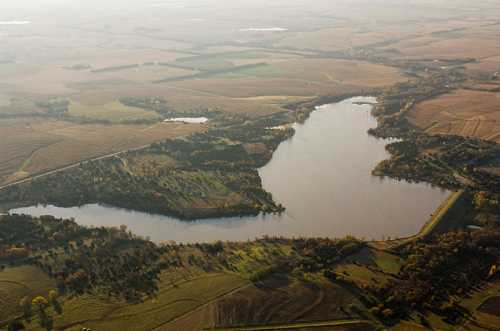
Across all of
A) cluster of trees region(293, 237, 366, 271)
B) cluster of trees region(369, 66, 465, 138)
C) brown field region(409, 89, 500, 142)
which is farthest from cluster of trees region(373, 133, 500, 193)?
cluster of trees region(293, 237, 366, 271)

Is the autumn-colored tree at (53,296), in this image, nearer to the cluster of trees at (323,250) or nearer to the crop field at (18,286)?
the crop field at (18,286)

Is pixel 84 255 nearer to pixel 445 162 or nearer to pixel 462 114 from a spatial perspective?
pixel 445 162

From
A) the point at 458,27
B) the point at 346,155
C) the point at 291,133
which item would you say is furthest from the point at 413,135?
the point at 458,27

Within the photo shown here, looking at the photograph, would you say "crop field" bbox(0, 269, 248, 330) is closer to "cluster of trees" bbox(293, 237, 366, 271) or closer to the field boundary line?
the field boundary line

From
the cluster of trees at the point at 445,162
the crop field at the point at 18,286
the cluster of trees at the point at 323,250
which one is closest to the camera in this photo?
the crop field at the point at 18,286

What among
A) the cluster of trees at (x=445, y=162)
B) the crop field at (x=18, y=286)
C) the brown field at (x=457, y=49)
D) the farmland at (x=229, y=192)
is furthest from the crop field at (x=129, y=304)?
the brown field at (x=457, y=49)
